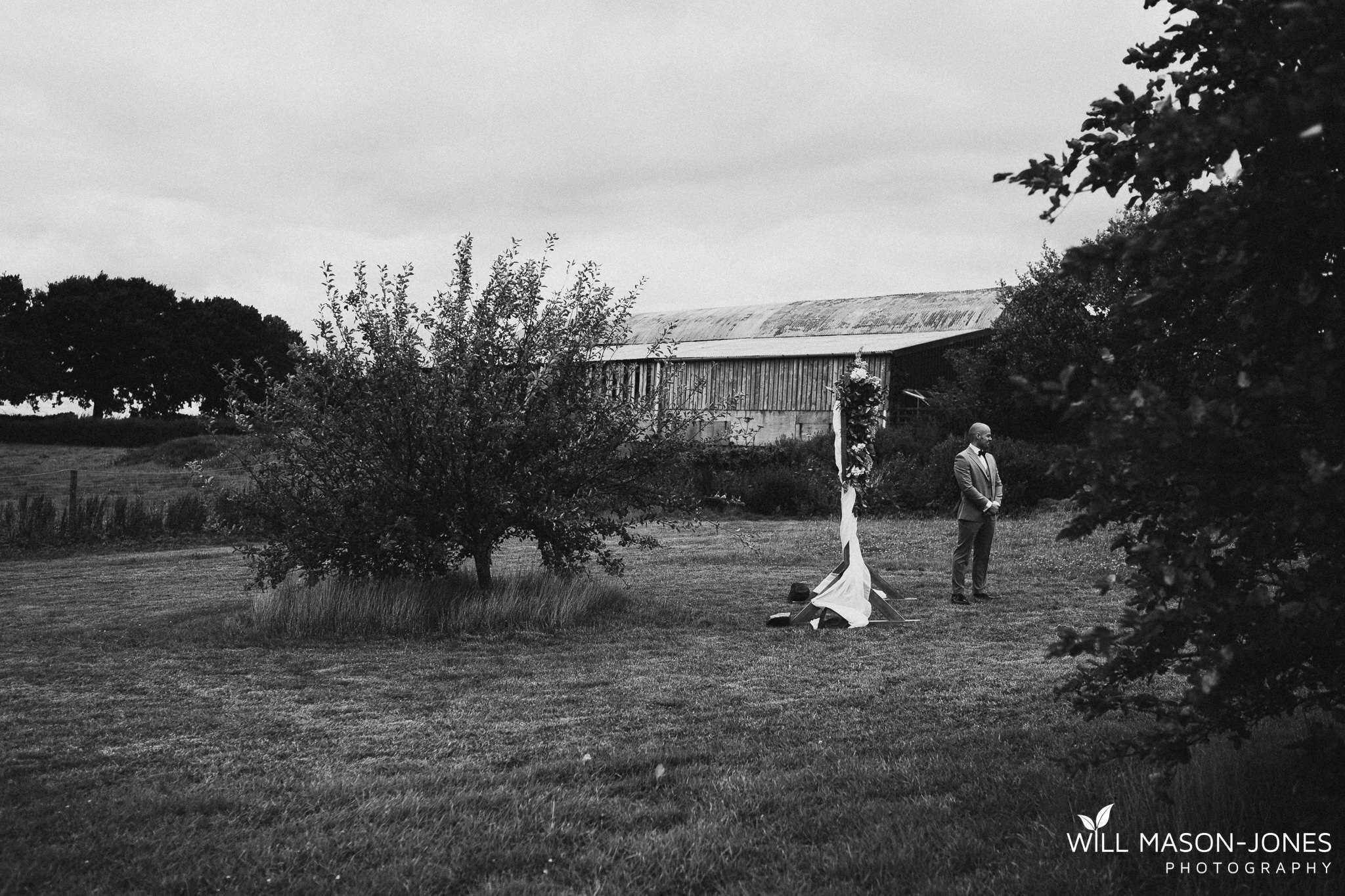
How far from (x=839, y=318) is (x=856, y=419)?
34.3 m

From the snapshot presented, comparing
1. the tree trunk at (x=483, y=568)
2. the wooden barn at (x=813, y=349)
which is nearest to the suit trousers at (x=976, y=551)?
the tree trunk at (x=483, y=568)

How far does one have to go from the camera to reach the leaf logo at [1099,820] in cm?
383

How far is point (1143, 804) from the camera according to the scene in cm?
392

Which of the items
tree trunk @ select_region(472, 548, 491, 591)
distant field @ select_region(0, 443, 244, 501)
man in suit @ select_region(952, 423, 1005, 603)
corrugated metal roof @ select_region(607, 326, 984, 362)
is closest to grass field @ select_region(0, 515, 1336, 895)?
tree trunk @ select_region(472, 548, 491, 591)

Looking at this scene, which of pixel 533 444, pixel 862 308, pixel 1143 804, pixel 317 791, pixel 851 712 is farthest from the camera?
pixel 862 308

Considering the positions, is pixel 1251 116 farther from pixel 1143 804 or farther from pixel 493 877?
pixel 493 877

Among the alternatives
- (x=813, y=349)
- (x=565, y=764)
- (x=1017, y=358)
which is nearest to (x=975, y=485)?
(x=565, y=764)

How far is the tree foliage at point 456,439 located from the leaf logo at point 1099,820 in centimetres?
693

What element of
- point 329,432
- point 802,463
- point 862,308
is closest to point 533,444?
point 329,432

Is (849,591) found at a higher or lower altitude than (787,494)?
lower

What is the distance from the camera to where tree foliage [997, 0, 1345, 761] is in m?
2.74

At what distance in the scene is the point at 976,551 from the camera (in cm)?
1192

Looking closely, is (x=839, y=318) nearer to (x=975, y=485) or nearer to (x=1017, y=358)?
(x=1017, y=358)

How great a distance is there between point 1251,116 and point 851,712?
4514 millimetres
